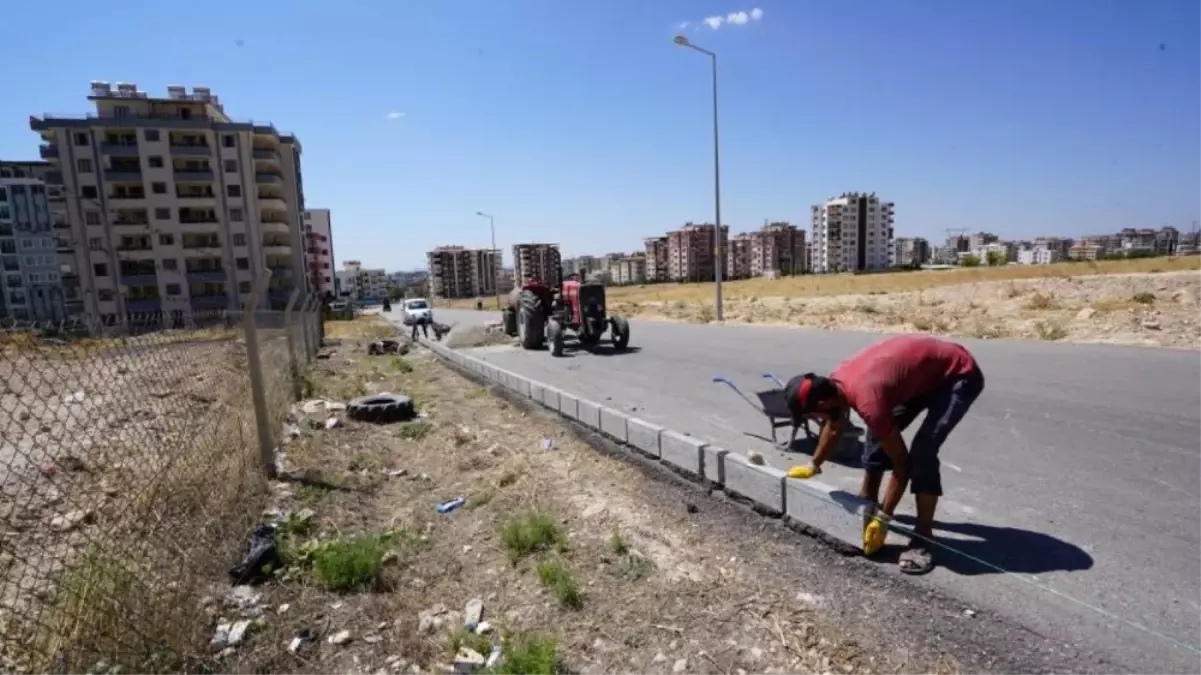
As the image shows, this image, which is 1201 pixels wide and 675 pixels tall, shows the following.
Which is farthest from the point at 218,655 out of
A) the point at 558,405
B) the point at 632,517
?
the point at 558,405

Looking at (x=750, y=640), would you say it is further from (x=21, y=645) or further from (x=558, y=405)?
(x=558, y=405)

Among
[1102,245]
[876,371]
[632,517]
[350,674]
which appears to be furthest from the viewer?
[1102,245]

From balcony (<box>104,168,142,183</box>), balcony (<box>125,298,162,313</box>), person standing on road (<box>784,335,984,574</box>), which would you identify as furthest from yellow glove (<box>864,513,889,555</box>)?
balcony (<box>104,168,142,183</box>)

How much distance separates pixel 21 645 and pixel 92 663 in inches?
10.2

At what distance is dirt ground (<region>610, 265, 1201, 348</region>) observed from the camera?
11.4 m

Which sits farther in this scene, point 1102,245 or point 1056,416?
point 1102,245

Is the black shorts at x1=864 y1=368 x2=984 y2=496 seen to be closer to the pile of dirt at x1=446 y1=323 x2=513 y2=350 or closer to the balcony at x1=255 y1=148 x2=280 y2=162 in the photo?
the pile of dirt at x1=446 y1=323 x2=513 y2=350

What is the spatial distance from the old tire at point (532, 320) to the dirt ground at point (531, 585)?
907 centimetres

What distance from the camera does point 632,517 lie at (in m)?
4.14

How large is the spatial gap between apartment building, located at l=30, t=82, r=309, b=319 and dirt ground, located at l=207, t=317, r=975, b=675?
167ft

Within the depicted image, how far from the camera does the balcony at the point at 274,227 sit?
5388 cm

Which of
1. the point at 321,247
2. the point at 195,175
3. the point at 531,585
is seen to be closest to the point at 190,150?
the point at 195,175

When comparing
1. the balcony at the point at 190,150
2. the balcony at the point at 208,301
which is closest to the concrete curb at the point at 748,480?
the balcony at the point at 208,301

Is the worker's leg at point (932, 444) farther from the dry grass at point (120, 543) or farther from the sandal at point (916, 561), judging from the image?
the dry grass at point (120, 543)
